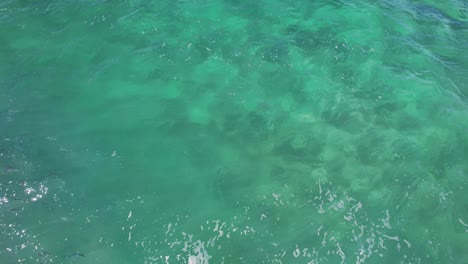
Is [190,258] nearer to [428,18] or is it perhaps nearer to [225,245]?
[225,245]

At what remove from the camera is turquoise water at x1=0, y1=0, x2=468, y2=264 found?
783 centimetres

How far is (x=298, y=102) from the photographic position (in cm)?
1053

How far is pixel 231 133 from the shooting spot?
9734 mm

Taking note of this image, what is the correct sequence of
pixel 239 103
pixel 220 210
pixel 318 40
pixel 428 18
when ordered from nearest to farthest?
Result: pixel 220 210 → pixel 239 103 → pixel 318 40 → pixel 428 18

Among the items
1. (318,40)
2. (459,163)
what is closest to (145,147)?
(318,40)

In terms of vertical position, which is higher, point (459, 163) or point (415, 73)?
point (415, 73)

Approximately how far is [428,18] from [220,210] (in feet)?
35.3

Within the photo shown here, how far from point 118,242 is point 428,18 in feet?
42.1

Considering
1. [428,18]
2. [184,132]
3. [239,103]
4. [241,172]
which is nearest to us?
[241,172]

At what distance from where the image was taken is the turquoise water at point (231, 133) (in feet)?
25.7

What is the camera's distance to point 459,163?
30.8 feet

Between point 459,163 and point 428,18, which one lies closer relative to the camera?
point 459,163

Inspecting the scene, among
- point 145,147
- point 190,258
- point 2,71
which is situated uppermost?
point 2,71

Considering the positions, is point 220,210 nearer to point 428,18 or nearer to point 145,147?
point 145,147
